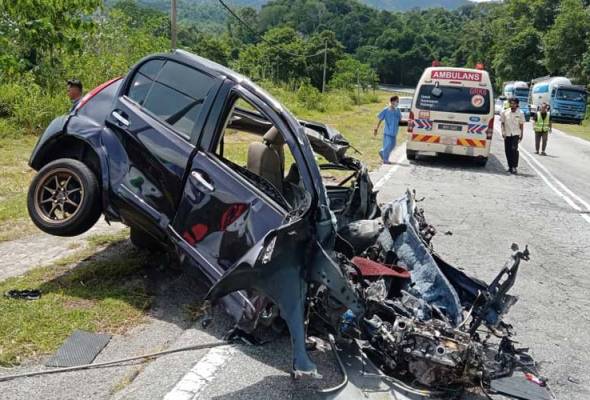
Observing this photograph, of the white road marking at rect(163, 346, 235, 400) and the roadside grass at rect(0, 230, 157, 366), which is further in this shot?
the roadside grass at rect(0, 230, 157, 366)

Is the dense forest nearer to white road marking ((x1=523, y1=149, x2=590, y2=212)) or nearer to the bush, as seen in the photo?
the bush

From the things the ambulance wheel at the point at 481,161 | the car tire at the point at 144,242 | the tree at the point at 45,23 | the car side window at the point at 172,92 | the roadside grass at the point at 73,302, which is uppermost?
the tree at the point at 45,23

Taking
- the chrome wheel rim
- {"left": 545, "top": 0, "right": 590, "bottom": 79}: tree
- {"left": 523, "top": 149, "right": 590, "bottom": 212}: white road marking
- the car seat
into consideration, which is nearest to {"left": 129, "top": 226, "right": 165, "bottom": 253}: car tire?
the chrome wheel rim

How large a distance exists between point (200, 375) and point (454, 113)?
12.2 metres

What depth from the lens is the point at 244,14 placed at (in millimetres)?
132875

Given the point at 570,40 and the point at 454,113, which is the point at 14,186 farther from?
the point at 570,40

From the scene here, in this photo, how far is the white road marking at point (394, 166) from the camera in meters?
11.5

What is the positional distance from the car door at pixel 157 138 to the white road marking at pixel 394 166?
6.51m

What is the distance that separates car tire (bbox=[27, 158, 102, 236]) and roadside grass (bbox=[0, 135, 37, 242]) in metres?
1.59

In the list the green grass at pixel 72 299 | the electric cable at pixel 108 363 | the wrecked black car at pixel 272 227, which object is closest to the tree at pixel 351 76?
the green grass at pixel 72 299

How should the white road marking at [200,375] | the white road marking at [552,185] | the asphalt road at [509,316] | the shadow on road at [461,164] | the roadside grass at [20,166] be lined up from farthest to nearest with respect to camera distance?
1. the shadow on road at [461,164]
2. the white road marking at [552,185]
3. the roadside grass at [20,166]
4. the asphalt road at [509,316]
5. the white road marking at [200,375]

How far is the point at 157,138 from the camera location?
15.5 feet

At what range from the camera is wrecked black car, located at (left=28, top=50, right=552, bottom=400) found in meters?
3.67

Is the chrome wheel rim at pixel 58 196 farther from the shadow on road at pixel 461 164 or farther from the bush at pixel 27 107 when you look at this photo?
the shadow on road at pixel 461 164
